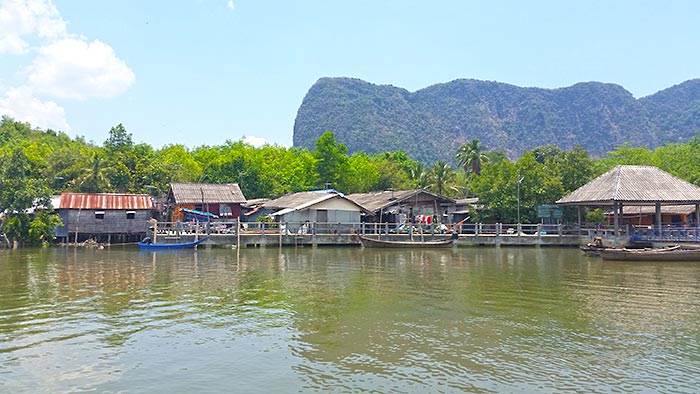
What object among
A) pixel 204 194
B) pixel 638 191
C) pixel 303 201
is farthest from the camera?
pixel 204 194

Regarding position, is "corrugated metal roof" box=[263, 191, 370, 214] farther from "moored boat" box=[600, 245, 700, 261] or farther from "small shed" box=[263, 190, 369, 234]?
"moored boat" box=[600, 245, 700, 261]

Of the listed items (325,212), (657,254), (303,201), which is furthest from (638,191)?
(303,201)

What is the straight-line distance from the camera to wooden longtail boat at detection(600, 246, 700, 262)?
1102 inches

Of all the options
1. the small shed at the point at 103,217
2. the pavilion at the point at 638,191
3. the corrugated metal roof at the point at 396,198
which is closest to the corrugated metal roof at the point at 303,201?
the corrugated metal roof at the point at 396,198

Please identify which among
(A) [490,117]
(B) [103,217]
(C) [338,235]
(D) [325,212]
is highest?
(A) [490,117]

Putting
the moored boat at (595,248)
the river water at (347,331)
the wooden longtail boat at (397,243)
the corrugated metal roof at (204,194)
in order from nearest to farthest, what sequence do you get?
the river water at (347,331) < the moored boat at (595,248) < the wooden longtail boat at (397,243) < the corrugated metal roof at (204,194)

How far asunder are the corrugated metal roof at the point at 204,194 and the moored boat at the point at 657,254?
28855mm

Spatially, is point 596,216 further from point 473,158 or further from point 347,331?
point 347,331

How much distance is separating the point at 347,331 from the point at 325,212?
27.9 metres

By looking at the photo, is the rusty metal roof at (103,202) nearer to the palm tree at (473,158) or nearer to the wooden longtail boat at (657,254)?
the wooden longtail boat at (657,254)

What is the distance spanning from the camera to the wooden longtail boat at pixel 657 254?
28.0m

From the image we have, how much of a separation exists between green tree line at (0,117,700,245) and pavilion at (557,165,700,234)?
25.0ft

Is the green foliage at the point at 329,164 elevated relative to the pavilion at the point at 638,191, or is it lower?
elevated

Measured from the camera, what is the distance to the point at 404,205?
43.7m
